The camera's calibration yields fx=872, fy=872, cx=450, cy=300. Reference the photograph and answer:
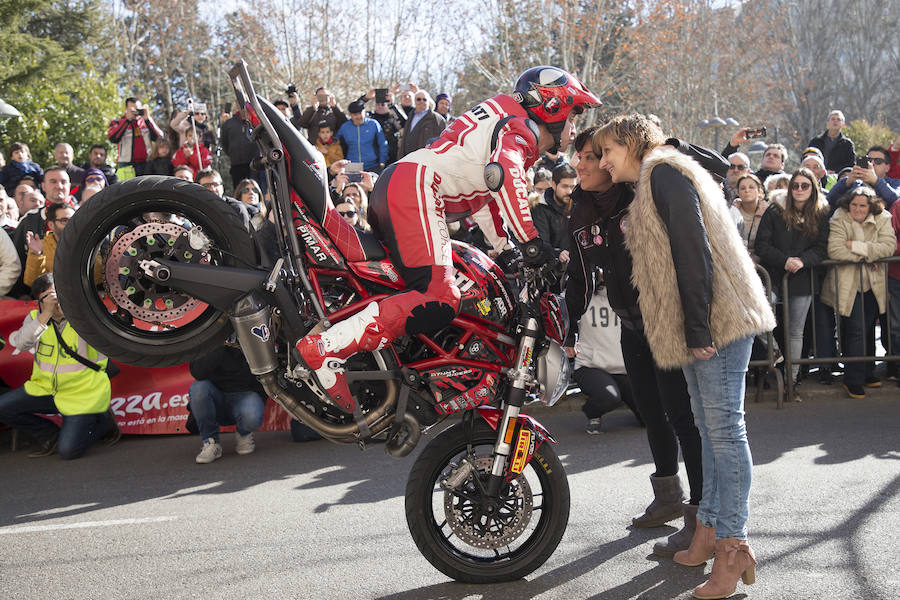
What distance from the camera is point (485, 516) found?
162 inches

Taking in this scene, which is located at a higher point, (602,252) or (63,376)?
(602,252)

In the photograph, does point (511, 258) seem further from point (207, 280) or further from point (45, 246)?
point (45, 246)

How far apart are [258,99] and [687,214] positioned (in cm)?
188

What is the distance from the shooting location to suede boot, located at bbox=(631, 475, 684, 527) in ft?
15.7

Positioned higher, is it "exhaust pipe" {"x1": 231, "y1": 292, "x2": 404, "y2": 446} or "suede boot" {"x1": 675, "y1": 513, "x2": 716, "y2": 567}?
"exhaust pipe" {"x1": 231, "y1": 292, "x2": 404, "y2": 446}

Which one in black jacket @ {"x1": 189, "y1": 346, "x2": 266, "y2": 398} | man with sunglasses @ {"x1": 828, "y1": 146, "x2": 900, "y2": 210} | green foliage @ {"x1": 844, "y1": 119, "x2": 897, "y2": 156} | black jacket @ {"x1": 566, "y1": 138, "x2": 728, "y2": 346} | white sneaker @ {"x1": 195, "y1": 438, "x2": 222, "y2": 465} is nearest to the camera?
black jacket @ {"x1": 566, "y1": 138, "x2": 728, "y2": 346}

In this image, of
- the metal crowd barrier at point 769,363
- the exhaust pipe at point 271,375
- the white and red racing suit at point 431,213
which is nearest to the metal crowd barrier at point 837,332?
the metal crowd barrier at point 769,363

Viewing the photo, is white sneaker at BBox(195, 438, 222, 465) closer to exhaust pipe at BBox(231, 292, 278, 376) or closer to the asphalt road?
the asphalt road

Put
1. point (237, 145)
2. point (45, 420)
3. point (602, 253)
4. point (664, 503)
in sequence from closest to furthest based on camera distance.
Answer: point (602, 253) → point (664, 503) → point (45, 420) → point (237, 145)

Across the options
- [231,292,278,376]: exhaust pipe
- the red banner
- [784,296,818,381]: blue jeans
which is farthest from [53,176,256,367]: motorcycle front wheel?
[784,296,818,381]: blue jeans

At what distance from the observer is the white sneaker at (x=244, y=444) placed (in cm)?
708

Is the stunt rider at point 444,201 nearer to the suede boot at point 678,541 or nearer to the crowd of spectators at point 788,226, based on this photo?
the suede boot at point 678,541

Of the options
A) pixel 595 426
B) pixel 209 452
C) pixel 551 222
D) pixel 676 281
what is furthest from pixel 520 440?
pixel 551 222

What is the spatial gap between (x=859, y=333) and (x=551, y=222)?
3.02 m
